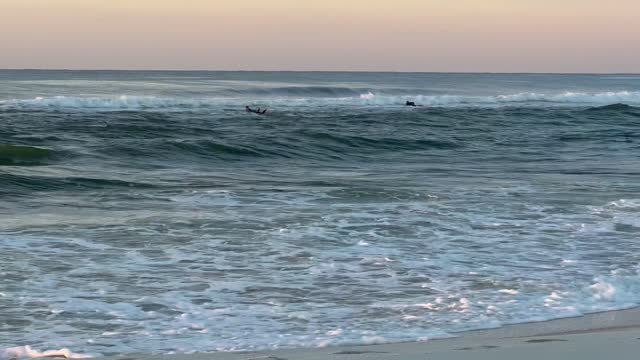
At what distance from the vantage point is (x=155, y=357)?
5273 millimetres

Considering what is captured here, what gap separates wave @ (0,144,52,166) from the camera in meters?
17.2

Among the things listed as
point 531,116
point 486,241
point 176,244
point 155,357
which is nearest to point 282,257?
point 176,244

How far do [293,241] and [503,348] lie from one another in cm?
373

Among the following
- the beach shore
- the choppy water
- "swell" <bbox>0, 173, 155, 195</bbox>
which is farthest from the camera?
"swell" <bbox>0, 173, 155, 195</bbox>

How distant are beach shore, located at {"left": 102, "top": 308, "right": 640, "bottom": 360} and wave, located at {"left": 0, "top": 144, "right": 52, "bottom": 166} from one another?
40.7 ft

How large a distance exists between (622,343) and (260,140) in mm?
16551

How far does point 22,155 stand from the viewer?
58.6 ft

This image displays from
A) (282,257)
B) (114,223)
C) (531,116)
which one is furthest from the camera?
(531,116)

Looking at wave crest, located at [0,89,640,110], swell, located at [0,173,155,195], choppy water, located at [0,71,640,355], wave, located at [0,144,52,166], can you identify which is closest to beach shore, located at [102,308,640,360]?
choppy water, located at [0,71,640,355]

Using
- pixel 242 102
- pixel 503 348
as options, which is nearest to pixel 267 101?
pixel 242 102

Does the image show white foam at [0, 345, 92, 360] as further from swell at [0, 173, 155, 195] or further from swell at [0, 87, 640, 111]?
swell at [0, 87, 640, 111]

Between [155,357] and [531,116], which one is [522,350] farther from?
[531,116]

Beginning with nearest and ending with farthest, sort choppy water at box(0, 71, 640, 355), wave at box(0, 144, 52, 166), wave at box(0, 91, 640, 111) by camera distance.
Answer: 1. choppy water at box(0, 71, 640, 355)
2. wave at box(0, 144, 52, 166)
3. wave at box(0, 91, 640, 111)

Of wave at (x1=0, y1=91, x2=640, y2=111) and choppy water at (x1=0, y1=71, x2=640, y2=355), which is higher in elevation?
wave at (x1=0, y1=91, x2=640, y2=111)
